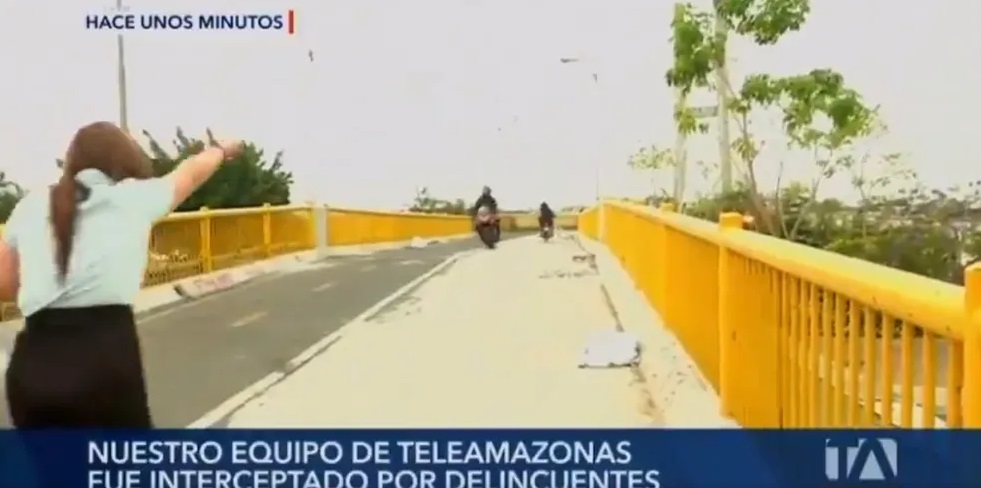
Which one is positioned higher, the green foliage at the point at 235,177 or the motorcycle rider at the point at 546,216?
the green foliage at the point at 235,177

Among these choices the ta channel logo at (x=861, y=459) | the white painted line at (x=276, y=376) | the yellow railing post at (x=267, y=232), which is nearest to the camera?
the ta channel logo at (x=861, y=459)

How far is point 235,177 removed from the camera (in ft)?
6.29

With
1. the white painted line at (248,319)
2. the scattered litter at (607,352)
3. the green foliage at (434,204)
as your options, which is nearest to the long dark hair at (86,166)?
the white painted line at (248,319)

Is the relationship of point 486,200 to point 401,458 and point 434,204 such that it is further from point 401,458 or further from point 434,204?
point 401,458

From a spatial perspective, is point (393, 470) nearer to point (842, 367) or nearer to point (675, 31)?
point (842, 367)

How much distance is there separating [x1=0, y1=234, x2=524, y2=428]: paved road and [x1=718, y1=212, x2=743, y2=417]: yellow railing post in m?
0.65

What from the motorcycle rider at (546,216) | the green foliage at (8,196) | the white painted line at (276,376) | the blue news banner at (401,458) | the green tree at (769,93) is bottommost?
the blue news banner at (401,458)

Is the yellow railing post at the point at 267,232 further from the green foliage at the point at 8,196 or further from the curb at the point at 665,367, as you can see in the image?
the curb at the point at 665,367

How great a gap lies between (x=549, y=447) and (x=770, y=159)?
728 millimetres

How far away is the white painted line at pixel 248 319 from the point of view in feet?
6.76

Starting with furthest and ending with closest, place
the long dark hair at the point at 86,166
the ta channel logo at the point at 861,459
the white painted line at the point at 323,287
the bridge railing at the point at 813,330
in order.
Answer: the white painted line at the point at 323,287
the long dark hair at the point at 86,166
the ta channel logo at the point at 861,459
the bridge railing at the point at 813,330

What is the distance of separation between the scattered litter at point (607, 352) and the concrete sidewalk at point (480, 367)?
0.05ft

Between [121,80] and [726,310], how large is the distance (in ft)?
3.90

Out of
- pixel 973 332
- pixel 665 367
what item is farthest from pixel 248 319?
pixel 973 332
